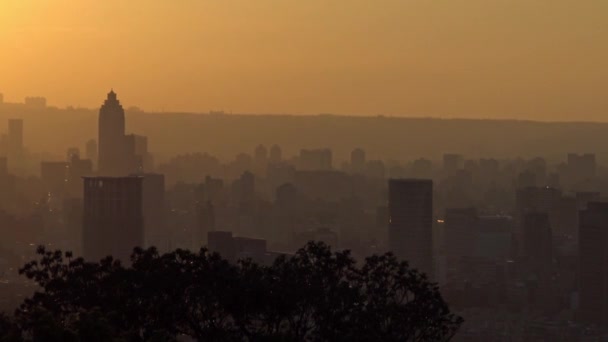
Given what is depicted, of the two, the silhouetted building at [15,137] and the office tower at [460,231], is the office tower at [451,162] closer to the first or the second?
the office tower at [460,231]

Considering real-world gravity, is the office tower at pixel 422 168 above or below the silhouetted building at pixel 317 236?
above

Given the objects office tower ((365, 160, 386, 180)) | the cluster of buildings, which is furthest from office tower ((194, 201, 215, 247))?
office tower ((365, 160, 386, 180))

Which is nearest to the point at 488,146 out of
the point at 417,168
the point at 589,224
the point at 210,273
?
the point at 417,168

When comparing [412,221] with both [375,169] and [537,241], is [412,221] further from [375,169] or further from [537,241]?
[375,169]

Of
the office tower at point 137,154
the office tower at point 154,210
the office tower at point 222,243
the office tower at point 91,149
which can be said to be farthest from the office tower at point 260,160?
the office tower at point 222,243

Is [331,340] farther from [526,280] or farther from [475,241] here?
[475,241]
